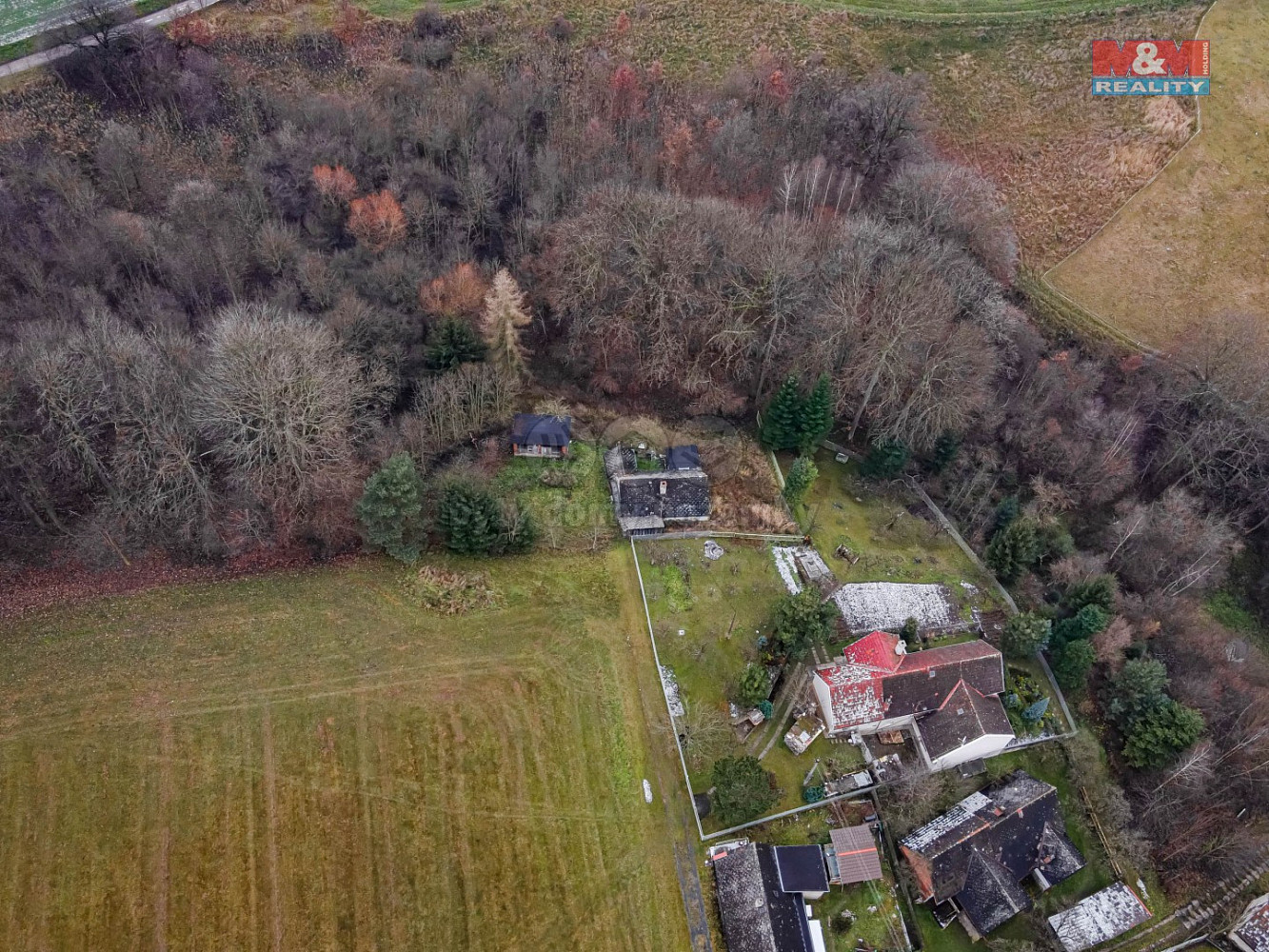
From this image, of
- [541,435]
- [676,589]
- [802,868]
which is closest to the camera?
[802,868]

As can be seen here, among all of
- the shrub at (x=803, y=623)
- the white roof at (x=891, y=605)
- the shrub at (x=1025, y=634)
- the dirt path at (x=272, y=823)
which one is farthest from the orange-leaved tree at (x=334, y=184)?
the shrub at (x=1025, y=634)

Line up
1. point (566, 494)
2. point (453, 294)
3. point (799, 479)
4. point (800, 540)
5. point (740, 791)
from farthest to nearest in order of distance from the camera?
point (453, 294) → point (566, 494) → point (799, 479) → point (800, 540) → point (740, 791)

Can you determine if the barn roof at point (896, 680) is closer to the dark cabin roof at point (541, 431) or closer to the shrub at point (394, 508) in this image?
the dark cabin roof at point (541, 431)

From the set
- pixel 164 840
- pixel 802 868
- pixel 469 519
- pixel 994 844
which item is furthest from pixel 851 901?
pixel 164 840

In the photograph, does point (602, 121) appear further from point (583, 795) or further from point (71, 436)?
point (583, 795)

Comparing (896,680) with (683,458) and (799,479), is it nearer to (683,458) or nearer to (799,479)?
(799,479)

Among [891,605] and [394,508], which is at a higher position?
[394,508]

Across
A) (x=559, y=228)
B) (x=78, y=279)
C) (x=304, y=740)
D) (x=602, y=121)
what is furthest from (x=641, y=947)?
(x=602, y=121)
